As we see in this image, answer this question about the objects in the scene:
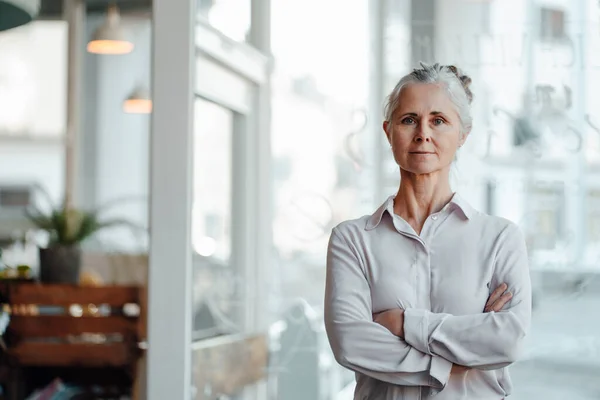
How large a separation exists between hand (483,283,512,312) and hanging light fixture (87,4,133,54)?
11.2 ft

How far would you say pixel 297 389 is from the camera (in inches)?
116

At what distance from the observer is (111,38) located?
470cm

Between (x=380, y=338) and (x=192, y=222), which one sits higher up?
(x=192, y=222)

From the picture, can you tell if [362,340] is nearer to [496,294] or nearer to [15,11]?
[496,294]

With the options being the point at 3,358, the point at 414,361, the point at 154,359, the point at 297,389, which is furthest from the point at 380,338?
the point at 3,358

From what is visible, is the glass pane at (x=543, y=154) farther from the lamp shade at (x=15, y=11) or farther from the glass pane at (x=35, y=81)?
the glass pane at (x=35, y=81)

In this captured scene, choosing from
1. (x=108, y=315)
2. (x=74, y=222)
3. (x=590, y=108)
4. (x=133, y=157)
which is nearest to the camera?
(x=590, y=108)

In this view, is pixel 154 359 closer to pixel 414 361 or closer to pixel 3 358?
pixel 3 358

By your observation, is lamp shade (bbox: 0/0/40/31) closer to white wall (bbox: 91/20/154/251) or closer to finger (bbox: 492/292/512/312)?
white wall (bbox: 91/20/154/251)

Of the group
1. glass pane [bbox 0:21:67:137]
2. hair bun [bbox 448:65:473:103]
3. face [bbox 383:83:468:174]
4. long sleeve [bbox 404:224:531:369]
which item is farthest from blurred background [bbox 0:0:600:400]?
glass pane [bbox 0:21:67:137]

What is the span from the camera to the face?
5.56ft

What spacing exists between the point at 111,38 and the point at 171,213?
197 cm

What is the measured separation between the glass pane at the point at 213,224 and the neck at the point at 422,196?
140 centimetres

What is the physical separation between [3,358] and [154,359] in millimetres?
1021
